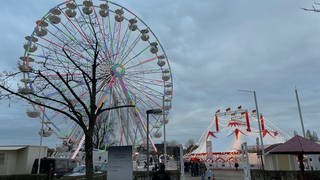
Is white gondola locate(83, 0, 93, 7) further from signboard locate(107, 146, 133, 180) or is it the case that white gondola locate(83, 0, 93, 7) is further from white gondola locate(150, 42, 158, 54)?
signboard locate(107, 146, 133, 180)

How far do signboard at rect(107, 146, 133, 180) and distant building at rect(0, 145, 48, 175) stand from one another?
1432 centimetres

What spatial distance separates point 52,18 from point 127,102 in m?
8.51

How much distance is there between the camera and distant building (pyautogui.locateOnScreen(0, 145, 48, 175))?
25859 millimetres

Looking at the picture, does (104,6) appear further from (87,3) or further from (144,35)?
(144,35)

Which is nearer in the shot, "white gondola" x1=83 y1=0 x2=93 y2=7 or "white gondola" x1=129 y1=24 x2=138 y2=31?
"white gondola" x1=83 y1=0 x2=93 y2=7

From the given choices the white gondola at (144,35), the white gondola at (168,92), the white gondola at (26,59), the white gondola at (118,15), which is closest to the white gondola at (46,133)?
the white gondola at (26,59)

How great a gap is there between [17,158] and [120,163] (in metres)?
15.7

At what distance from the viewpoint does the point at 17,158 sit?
87.6ft

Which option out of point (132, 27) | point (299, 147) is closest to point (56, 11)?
point (132, 27)

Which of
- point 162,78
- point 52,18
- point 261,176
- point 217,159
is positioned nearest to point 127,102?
point 162,78

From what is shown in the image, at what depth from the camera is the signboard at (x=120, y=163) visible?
1454 centimetres

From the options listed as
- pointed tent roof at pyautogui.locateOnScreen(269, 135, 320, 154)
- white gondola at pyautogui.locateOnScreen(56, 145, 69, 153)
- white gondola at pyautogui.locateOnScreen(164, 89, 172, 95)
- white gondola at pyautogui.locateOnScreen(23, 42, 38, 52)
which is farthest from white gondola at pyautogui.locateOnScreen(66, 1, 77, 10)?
pointed tent roof at pyautogui.locateOnScreen(269, 135, 320, 154)

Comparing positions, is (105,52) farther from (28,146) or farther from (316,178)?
(316,178)

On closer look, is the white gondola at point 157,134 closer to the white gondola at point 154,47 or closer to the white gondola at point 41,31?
the white gondola at point 154,47
